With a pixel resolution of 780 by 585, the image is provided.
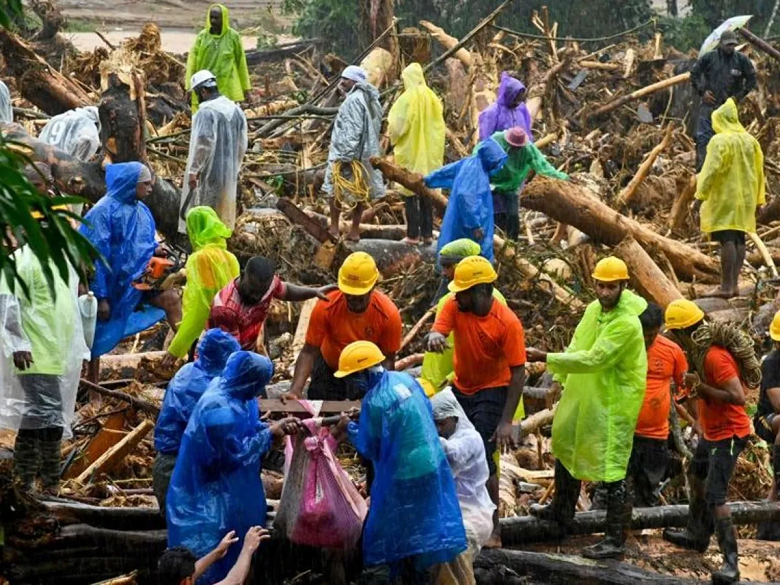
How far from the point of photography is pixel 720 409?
823 cm

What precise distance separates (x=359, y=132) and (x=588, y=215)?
211 cm

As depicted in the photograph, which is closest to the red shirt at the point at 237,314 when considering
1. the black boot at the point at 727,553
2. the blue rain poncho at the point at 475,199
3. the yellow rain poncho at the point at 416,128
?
the black boot at the point at 727,553

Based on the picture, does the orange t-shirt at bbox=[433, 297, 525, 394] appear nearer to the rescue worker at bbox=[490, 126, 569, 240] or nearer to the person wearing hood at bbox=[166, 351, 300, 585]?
the person wearing hood at bbox=[166, 351, 300, 585]

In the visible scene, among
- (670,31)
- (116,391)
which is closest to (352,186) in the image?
(116,391)

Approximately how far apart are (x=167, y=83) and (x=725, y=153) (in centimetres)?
883

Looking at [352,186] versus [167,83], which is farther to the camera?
[167,83]

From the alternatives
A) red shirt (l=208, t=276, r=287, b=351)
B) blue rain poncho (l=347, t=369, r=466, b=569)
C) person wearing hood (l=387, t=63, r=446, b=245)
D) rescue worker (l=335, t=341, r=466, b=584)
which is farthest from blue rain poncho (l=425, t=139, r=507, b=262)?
blue rain poncho (l=347, t=369, r=466, b=569)

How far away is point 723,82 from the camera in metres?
14.7

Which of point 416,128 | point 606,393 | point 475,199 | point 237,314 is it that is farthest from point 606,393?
point 416,128

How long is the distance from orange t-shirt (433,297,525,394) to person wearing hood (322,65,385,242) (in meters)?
5.30

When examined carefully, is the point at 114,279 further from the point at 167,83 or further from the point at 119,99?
Result: the point at 167,83

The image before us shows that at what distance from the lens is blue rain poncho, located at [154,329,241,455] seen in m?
7.42

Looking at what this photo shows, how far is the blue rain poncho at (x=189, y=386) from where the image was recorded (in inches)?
292

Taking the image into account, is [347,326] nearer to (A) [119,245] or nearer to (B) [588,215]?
(A) [119,245]
